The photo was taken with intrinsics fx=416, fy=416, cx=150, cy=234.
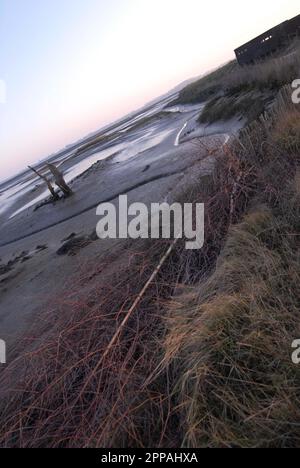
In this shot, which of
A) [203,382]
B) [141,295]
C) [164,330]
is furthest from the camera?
[141,295]

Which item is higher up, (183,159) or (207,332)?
(207,332)

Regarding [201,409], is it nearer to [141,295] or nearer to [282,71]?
[141,295]

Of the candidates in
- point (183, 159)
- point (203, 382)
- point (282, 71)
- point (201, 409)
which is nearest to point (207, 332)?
point (203, 382)

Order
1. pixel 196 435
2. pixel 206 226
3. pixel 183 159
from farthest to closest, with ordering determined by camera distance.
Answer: pixel 183 159 → pixel 206 226 → pixel 196 435

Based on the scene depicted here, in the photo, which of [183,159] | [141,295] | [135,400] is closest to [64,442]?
[135,400]

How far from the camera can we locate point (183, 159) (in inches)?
535

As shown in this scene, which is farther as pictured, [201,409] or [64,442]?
[64,442]

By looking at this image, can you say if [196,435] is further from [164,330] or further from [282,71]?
[282,71]

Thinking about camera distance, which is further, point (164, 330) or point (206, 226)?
point (206, 226)

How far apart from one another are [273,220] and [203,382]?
252 centimetres

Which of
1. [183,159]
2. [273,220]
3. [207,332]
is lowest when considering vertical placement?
[183,159]

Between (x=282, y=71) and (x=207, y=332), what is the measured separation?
1305 centimetres

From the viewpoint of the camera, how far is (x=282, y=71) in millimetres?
14062

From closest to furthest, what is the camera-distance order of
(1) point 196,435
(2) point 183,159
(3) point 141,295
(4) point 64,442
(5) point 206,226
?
(1) point 196,435 < (4) point 64,442 < (3) point 141,295 < (5) point 206,226 < (2) point 183,159
